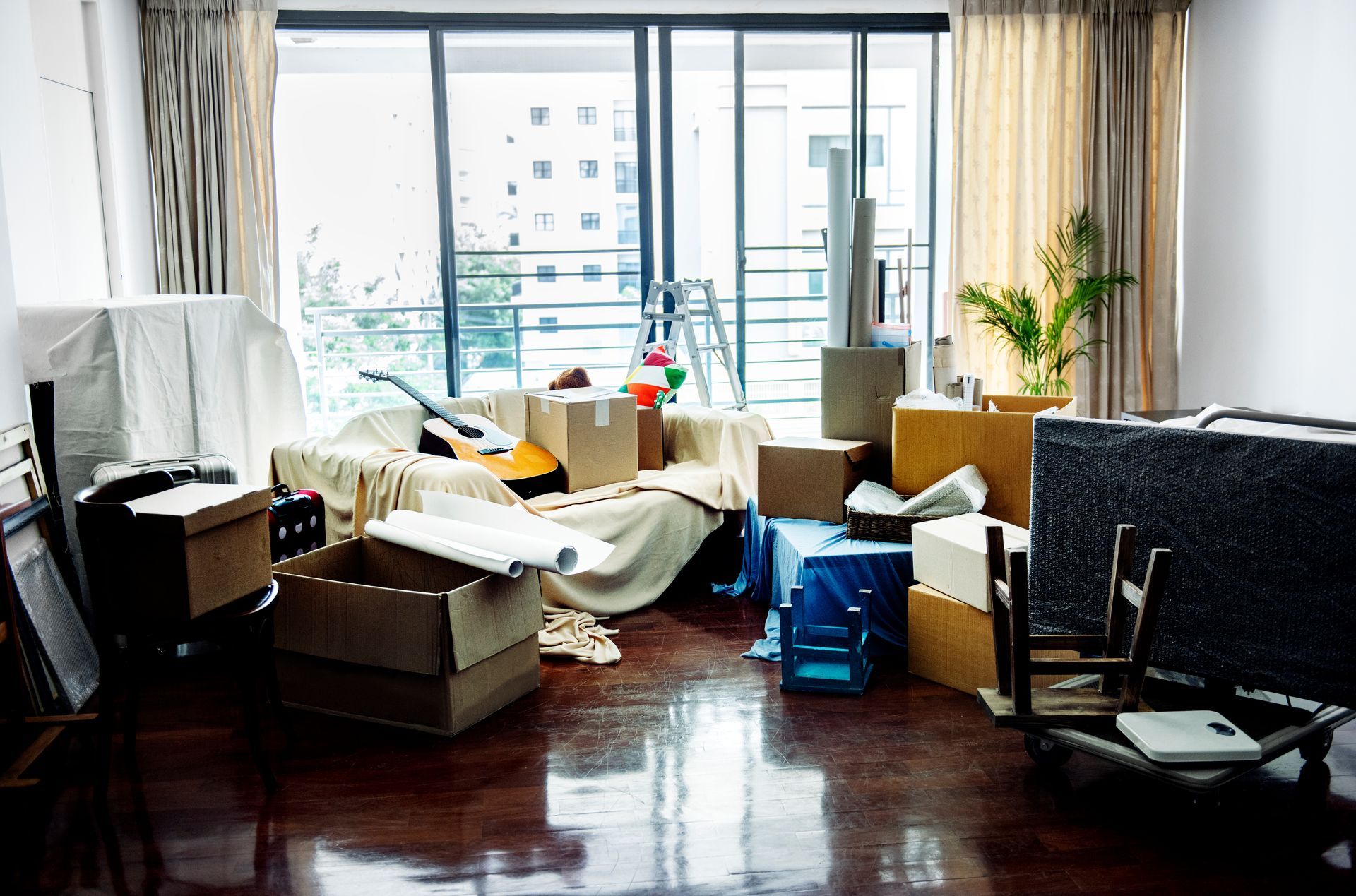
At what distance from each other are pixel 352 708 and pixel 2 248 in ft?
4.97

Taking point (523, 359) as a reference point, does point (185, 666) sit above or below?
below

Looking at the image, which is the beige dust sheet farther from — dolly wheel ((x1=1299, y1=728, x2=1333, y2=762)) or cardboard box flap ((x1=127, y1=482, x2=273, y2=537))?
dolly wheel ((x1=1299, y1=728, x2=1333, y2=762))

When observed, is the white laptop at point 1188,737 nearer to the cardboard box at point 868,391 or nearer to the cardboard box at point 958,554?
the cardboard box at point 958,554

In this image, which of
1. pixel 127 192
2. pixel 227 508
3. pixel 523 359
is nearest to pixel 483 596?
pixel 227 508

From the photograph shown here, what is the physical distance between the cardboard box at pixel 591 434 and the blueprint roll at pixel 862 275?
872 mm

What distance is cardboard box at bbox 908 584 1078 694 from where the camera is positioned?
261 centimetres

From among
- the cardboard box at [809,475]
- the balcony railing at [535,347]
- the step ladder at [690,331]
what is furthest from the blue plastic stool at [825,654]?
the balcony railing at [535,347]

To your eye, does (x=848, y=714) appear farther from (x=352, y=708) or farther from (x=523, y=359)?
(x=523, y=359)

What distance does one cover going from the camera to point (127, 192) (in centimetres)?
392

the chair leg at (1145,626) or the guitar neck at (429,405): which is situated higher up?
the guitar neck at (429,405)

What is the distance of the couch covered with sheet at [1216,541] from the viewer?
178 cm

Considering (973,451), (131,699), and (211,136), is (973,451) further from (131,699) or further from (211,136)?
(211,136)

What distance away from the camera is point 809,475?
327 cm

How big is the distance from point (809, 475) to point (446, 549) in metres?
1.24
